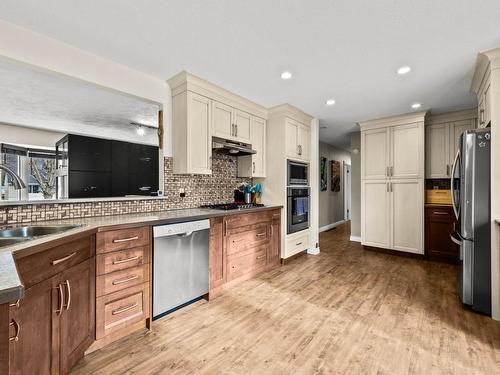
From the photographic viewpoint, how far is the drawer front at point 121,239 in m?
1.72

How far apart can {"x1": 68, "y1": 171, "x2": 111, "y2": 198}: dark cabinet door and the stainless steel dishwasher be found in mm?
726

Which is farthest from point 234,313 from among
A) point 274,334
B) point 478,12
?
Result: point 478,12

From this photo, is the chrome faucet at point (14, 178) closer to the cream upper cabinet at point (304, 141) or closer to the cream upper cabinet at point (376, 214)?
the cream upper cabinet at point (304, 141)

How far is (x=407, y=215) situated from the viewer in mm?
4000

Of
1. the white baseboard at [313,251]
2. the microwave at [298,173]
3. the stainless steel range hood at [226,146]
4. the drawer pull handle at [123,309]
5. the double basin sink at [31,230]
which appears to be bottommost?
the white baseboard at [313,251]

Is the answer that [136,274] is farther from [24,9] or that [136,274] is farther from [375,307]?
[375,307]

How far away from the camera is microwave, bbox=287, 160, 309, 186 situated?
371 cm

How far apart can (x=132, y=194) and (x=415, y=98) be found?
3.84 m

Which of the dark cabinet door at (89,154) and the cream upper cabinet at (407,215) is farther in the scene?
the cream upper cabinet at (407,215)

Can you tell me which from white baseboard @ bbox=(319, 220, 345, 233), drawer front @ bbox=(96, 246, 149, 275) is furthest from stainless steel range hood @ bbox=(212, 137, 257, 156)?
white baseboard @ bbox=(319, 220, 345, 233)

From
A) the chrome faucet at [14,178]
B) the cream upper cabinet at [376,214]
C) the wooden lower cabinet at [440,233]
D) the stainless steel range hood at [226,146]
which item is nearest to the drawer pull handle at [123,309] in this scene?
the chrome faucet at [14,178]

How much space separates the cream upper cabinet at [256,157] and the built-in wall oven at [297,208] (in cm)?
56

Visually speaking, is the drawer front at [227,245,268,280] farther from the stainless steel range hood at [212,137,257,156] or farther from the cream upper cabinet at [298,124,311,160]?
the cream upper cabinet at [298,124,311,160]

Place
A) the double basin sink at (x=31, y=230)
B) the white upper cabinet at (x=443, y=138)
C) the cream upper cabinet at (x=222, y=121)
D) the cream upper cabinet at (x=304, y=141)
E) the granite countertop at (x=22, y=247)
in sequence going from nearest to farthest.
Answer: the granite countertop at (x=22, y=247) < the double basin sink at (x=31, y=230) < the cream upper cabinet at (x=222, y=121) < the white upper cabinet at (x=443, y=138) < the cream upper cabinet at (x=304, y=141)
